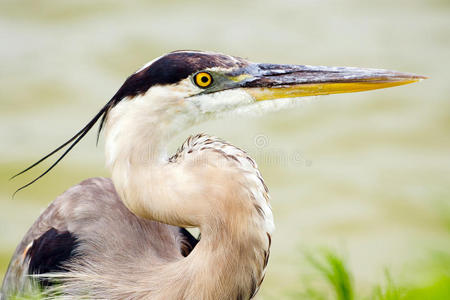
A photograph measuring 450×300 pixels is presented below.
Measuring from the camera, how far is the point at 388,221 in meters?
4.28

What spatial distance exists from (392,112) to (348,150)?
2.12ft

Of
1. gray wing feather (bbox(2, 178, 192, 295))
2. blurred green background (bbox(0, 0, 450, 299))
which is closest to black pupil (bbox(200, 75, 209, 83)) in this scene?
gray wing feather (bbox(2, 178, 192, 295))

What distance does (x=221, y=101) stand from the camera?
2.17 meters

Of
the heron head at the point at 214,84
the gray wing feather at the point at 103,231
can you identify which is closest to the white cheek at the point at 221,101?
the heron head at the point at 214,84

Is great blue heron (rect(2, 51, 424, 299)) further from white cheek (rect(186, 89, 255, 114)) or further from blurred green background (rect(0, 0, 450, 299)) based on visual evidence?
blurred green background (rect(0, 0, 450, 299))

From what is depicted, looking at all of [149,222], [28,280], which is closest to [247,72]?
[149,222]

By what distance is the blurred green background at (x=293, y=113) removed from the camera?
4246 millimetres

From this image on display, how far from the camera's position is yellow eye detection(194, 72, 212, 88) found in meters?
2.12

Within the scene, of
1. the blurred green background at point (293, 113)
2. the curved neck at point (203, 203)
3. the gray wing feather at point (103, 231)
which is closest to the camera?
the curved neck at point (203, 203)

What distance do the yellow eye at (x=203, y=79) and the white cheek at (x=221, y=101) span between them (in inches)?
1.6

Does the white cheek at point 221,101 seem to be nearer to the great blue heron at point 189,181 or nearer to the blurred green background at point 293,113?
the great blue heron at point 189,181

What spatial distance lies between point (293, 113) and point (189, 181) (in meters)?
3.38

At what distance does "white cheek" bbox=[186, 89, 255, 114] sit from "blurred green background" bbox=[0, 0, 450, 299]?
159 centimetres

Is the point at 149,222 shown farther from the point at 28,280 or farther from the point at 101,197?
the point at 28,280
